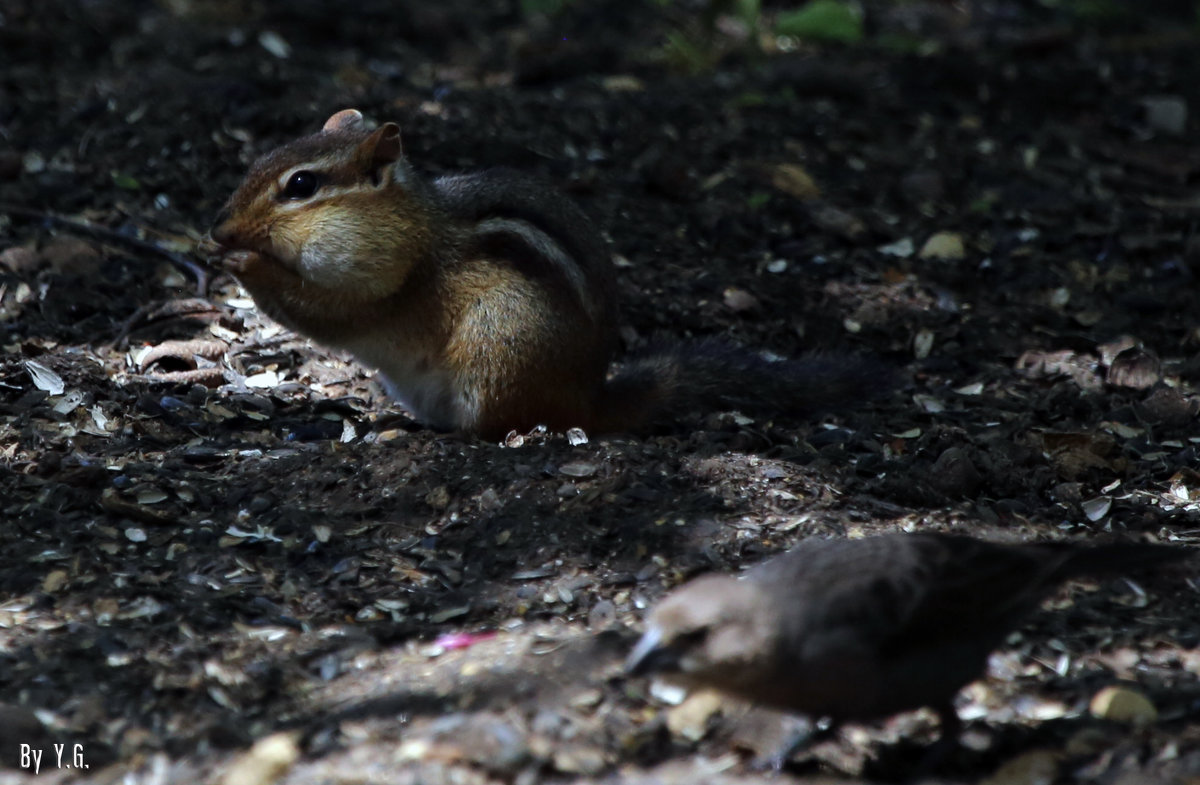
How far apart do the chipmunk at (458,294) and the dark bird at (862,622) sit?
157 cm

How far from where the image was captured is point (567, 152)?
609 cm

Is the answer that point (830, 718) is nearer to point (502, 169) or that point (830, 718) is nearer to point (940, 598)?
point (940, 598)

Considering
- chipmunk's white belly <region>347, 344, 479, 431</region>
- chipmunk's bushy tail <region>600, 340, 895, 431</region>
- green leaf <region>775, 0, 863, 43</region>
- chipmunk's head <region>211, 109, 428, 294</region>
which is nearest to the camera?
chipmunk's head <region>211, 109, 428, 294</region>

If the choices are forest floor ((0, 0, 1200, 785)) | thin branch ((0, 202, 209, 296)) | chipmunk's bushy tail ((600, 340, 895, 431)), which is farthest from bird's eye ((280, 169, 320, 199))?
chipmunk's bushy tail ((600, 340, 895, 431))

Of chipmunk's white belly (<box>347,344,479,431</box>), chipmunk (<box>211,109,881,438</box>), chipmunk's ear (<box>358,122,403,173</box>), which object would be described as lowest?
chipmunk's white belly (<box>347,344,479,431</box>)

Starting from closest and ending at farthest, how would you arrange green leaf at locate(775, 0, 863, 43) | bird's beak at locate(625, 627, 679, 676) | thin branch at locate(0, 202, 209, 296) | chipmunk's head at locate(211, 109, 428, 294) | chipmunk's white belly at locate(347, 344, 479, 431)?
bird's beak at locate(625, 627, 679, 676) → chipmunk's head at locate(211, 109, 428, 294) → chipmunk's white belly at locate(347, 344, 479, 431) → thin branch at locate(0, 202, 209, 296) → green leaf at locate(775, 0, 863, 43)

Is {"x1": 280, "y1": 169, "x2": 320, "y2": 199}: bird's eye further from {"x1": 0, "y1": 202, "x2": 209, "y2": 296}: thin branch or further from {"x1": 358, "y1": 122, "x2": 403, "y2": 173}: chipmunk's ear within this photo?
{"x1": 0, "y1": 202, "x2": 209, "y2": 296}: thin branch

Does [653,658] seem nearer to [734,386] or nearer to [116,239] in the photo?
[734,386]

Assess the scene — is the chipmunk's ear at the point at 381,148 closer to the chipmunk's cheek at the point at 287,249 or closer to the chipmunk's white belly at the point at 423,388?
the chipmunk's cheek at the point at 287,249

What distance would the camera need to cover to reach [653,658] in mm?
2607

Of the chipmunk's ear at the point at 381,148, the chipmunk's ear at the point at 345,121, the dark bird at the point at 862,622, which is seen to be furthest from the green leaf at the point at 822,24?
the dark bird at the point at 862,622

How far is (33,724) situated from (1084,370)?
12.1 feet

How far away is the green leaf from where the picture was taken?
747cm

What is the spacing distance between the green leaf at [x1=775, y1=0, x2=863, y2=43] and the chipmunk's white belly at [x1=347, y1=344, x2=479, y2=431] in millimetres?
3842
